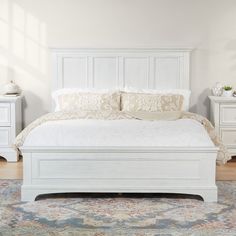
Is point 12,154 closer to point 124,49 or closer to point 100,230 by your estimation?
point 124,49

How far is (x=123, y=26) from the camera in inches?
255

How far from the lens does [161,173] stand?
4.51 meters

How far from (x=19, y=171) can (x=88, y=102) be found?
1020 millimetres

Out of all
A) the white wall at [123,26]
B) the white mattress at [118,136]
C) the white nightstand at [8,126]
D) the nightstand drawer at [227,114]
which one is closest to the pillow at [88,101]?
the white nightstand at [8,126]

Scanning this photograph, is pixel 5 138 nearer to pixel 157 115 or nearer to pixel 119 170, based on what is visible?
pixel 157 115

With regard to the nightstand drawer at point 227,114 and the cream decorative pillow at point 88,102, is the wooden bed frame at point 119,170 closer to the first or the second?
the cream decorative pillow at point 88,102

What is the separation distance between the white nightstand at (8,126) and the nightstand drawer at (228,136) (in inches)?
91.6

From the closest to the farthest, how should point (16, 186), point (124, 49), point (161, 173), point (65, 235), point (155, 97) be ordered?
point (65, 235), point (161, 173), point (16, 186), point (155, 97), point (124, 49)

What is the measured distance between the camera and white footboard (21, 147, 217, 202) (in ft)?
14.7

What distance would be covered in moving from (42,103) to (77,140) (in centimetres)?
218

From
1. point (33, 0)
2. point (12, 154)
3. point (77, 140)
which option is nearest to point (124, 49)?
point (33, 0)

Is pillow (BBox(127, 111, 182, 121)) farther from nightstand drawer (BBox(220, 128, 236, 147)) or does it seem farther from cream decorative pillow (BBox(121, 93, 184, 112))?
nightstand drawer (BBox(220, 128, 236, 147))

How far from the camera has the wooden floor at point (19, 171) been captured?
542 centimetres

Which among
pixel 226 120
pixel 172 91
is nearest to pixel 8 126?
pixel 172 91
